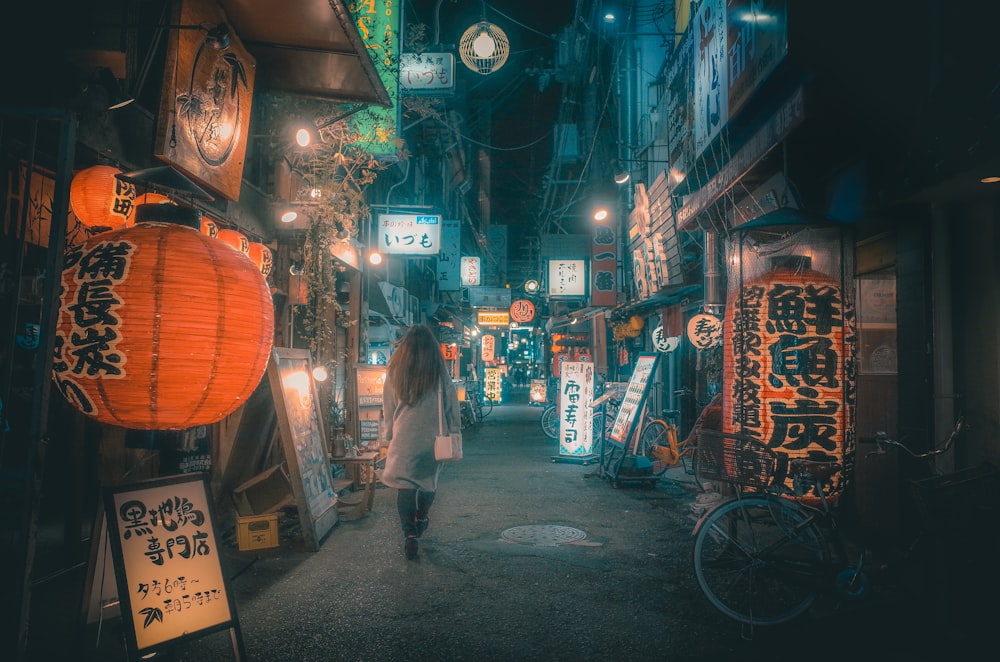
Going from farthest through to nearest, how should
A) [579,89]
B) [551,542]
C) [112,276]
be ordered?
[579,89]
[551,542]
[112,276]

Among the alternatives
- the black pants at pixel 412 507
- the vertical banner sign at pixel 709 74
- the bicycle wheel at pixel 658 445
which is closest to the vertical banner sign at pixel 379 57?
the vertical banner sign at pixel 709 74

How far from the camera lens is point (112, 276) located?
3459mm

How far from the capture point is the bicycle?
4965 mm

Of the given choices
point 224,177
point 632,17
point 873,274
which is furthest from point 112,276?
point 632,17

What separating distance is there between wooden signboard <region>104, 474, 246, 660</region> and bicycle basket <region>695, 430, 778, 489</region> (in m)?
4.45

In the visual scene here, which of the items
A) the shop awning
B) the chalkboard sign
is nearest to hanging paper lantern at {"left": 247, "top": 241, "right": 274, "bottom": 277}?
the shop awning

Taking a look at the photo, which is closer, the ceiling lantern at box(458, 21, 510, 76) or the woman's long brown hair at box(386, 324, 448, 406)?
the woman's long brown hair at box(386, 324, 448, 406)

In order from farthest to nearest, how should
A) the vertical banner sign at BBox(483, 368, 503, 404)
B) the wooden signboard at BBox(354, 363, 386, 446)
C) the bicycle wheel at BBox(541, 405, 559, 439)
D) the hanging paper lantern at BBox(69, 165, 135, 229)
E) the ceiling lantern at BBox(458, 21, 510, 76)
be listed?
the vertical banner sign at BBox(483, 368, 503, 404), the bicycle wheel at BBox(541, 405, 559, 439), the ceiling lantern at BBox(458, 21, 510, 76), the wooden signboard at BBox(354, 363, 386, 446), the hanging paper lantern at BBox(69, 165, 135, 229)

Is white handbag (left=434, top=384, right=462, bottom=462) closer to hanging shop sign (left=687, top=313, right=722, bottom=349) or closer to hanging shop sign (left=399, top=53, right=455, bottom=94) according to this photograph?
hanging shop sign (left=687, top=313, right=722, bottom=349)

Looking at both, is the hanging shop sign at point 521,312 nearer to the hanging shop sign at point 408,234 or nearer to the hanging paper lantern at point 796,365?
the hanging shop sign at point 408,234

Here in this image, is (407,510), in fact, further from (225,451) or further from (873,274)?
(873,274)

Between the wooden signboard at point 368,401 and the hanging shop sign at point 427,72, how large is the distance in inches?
304

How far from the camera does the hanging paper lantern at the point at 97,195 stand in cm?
525

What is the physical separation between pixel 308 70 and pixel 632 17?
52.3ft
